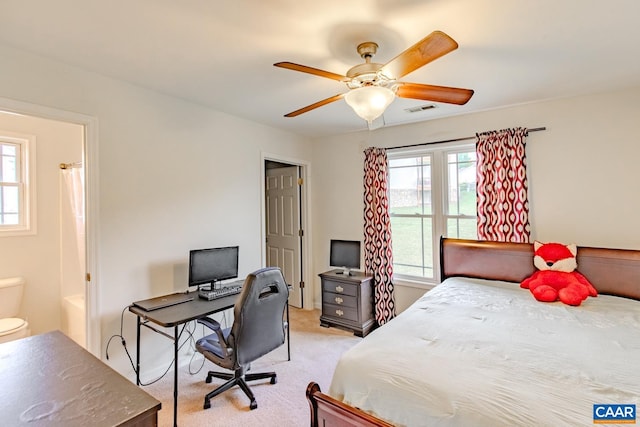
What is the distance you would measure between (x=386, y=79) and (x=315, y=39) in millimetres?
505

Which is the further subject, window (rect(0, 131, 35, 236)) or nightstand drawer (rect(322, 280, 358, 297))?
nightstand drawer (rect(322, 280, 358, 297))

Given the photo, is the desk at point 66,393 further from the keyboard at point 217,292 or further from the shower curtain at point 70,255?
the shower curtain at point 70,255

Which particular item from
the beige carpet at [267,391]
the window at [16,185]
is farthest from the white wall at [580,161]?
the window at [16,185]

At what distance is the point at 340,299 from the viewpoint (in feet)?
12.0

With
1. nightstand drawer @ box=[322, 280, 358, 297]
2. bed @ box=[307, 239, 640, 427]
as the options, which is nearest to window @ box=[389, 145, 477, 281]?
nightstand drawer @ box=[322, 280, 358, 297]

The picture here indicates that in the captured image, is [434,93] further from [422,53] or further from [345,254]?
[345,254]

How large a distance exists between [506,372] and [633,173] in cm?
256

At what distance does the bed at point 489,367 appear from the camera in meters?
1.10

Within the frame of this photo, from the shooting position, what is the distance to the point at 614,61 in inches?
84.9

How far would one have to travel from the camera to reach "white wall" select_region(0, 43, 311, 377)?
7.19ft

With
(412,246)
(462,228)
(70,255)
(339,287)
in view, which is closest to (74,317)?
(70,255)

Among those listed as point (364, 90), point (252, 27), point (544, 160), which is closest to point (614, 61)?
A: point (544, 160)

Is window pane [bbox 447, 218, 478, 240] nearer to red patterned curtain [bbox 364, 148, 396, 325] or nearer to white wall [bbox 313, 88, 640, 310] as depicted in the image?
white wall [bbox 313, 88, 640, 310]

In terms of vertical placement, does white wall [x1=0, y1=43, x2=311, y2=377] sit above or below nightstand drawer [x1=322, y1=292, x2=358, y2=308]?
above
